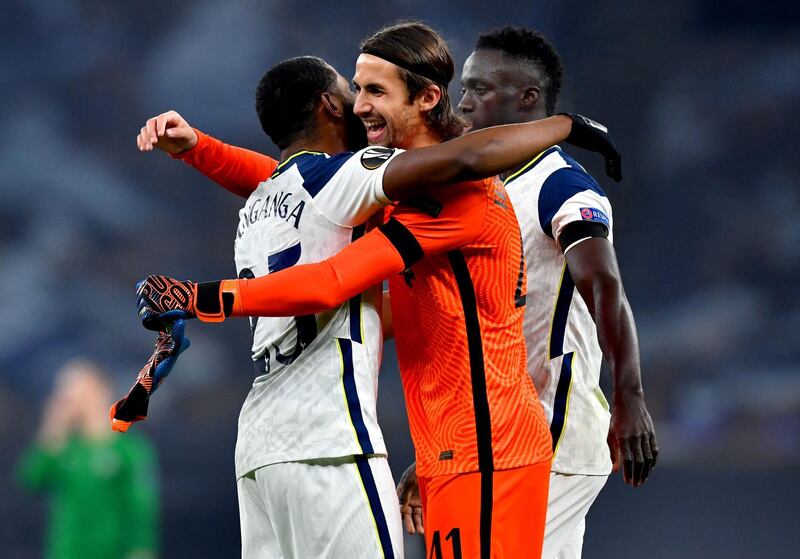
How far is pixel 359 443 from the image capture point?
88.5 inches

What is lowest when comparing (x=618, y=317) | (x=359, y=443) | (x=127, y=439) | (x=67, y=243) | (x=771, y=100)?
(x=359, y=443)

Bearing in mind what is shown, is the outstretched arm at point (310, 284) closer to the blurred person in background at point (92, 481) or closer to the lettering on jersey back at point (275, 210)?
the lettering on jersey back at point (275, 210)

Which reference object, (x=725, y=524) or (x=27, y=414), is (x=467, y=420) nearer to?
(x=725, y=524)

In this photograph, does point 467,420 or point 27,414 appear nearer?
point 467,420

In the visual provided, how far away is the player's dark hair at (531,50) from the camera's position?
3.65m

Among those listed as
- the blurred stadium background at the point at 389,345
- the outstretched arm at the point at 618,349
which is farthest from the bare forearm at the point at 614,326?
the blurred stadium background at the point at 389,345

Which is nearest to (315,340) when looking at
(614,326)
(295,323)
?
(295,323)

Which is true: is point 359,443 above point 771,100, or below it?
below

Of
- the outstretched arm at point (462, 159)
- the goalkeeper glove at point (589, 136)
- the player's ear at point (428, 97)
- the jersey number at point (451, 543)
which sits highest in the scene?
the player's ear at point (428, 97)

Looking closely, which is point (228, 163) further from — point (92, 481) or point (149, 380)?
point (92, 481)

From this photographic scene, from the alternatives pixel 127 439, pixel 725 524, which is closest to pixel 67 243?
pixel 127 439

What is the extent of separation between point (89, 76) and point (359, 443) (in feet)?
19.2

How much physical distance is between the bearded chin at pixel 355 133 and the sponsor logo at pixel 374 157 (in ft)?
1.20

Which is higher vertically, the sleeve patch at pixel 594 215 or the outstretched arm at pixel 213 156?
the outstretched arm at pixel 213 156
